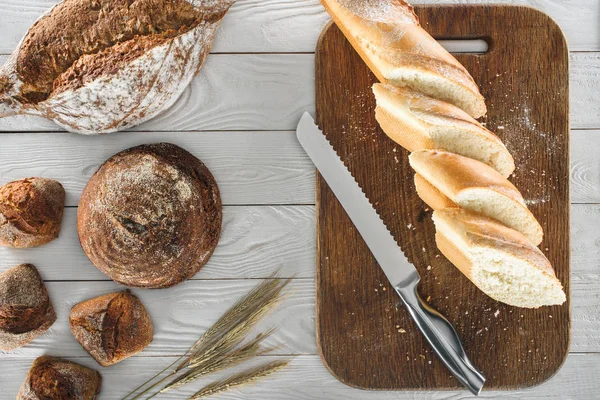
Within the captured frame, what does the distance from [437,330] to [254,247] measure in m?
0.57

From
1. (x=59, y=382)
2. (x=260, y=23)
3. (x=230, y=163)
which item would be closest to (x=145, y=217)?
(x=230, y=163)

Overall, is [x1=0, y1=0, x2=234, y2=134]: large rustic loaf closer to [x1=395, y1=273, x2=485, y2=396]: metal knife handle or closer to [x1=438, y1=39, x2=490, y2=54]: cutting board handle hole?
[x1=438, y1=39, x2=490, y2=54]: cutting board handle hole

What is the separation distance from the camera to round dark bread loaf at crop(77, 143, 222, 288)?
1270 mm

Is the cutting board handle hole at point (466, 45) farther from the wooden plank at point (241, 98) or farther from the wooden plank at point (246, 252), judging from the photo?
the wooden plank at point (246, 252)

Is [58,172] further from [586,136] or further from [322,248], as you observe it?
[586,136]

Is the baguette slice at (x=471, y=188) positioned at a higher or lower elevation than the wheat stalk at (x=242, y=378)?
higher

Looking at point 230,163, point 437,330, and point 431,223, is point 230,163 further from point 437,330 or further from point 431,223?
point 437,330

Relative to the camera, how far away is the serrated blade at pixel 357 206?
4.62 ft

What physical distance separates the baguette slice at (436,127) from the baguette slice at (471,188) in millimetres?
48

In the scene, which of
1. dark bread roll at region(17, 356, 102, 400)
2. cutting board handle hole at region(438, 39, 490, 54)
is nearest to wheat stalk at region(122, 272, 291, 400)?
dark bread roll at region(17, 356, 102, 400)

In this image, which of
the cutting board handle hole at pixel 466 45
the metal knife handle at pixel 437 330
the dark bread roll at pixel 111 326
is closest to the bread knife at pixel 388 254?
the metal knife handle at pixel 437 330

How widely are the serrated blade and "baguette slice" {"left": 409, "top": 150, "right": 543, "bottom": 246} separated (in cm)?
18

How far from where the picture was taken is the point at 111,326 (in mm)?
1373

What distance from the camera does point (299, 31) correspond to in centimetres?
147
